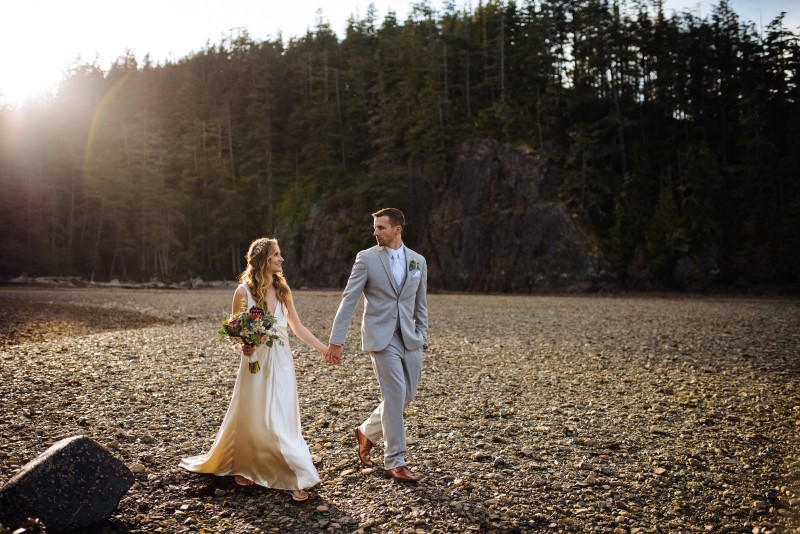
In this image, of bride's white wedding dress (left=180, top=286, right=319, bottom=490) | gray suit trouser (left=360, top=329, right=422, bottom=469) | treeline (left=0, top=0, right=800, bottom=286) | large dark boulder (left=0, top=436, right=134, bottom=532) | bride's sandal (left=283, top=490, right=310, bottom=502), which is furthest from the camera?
treeline (left=0, top=0, right=800, bottom=286)

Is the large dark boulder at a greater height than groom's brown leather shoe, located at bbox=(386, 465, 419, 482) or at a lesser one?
greater

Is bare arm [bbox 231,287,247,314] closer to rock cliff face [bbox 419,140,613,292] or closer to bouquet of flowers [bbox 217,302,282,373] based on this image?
bouquet of flowers [bbox 217,302,282,373]

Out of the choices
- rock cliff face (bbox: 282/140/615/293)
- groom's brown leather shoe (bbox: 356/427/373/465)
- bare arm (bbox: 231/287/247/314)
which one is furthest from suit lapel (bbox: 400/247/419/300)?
rock cliff face (bbox: 282/140/615/293)

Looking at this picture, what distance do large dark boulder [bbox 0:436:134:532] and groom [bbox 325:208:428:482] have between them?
2.02 meters

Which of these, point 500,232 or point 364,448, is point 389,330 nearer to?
point 364,448

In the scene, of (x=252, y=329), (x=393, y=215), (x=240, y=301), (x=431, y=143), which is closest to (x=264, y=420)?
(x=252, y=329)

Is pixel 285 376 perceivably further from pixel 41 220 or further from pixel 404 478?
pixel 41 220

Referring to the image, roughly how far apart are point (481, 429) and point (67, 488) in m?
4.71

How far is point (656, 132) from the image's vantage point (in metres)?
42.3

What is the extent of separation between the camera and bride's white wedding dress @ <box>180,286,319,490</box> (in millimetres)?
4906

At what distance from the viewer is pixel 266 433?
4953 mm

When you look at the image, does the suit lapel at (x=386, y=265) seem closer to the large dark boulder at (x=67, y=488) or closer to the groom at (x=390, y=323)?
the groom at (x=390, y=323)

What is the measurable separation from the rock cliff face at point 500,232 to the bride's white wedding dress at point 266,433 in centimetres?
3441

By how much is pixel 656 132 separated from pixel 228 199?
4211 cm
